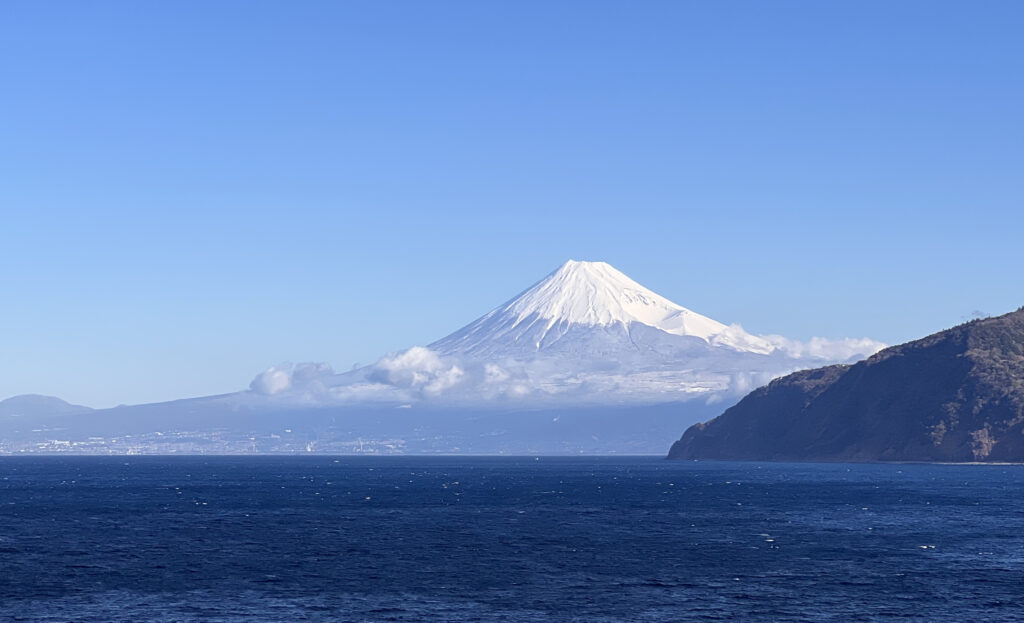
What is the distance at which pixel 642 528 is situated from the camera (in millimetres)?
129375

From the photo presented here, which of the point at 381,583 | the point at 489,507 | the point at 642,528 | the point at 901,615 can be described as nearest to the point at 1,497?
the point at 489,507

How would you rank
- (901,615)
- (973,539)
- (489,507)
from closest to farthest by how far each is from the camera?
(901,615) → (973,539) → (489,507)

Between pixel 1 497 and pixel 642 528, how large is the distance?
115 meters

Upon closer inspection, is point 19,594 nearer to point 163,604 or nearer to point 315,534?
point 163,604

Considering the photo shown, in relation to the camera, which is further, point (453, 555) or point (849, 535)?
point (849, 535)

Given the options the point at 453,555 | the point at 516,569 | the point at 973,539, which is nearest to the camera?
the point at 516,569

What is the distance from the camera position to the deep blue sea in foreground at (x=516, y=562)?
77.0 m

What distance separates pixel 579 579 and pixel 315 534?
1615 inches

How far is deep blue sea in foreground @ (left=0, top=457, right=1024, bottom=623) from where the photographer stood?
77.0 m

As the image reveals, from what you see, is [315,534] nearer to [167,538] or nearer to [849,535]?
[167,538]

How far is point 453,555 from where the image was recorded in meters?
104

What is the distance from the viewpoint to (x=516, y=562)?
99250 mm

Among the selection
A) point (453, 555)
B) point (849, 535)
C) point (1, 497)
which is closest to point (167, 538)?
point (453, 555)

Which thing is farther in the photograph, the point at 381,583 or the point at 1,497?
the point at 1,497
